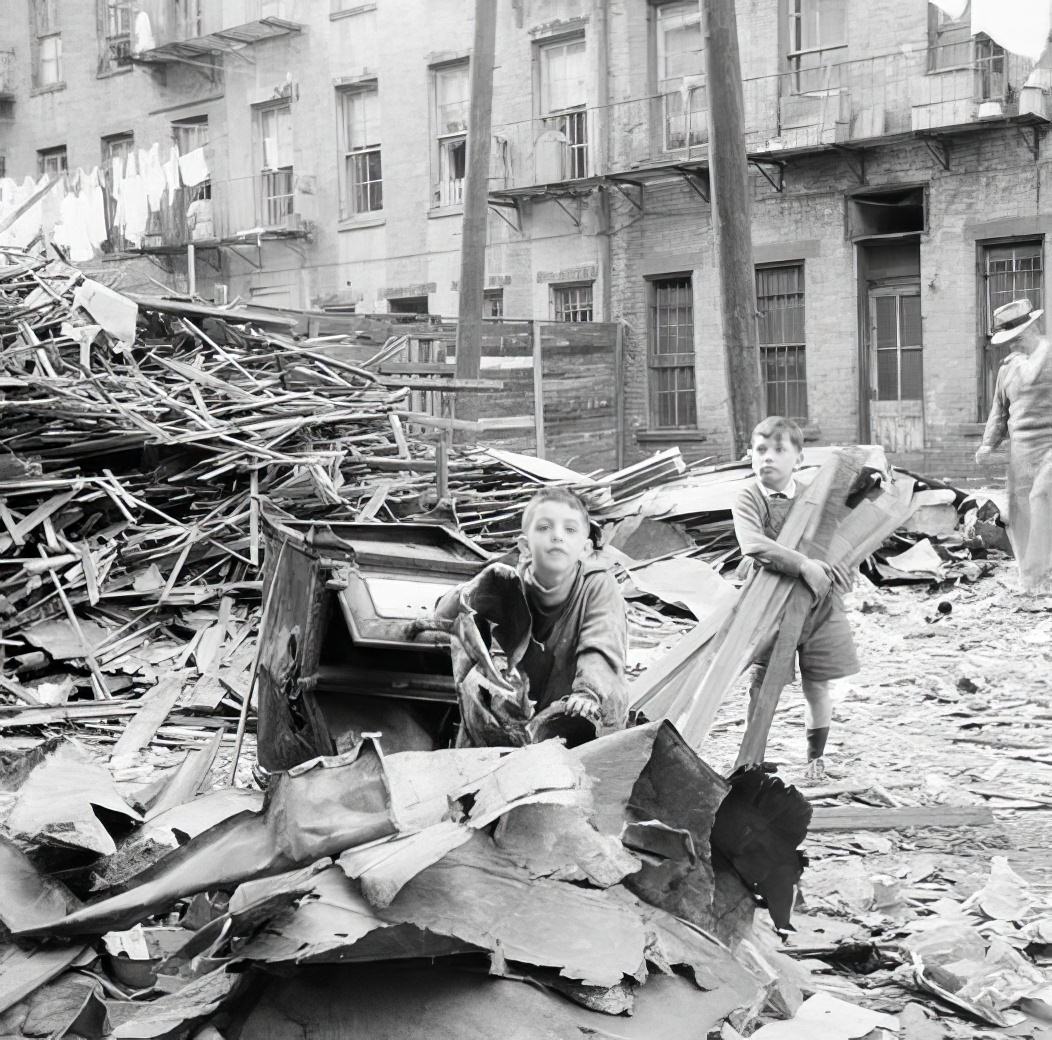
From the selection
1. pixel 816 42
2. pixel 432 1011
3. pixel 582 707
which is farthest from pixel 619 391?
pixel 432 1011

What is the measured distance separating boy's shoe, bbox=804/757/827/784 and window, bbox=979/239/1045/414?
14.5 m

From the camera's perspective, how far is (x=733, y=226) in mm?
13727

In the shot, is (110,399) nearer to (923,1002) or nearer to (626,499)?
(626,499)

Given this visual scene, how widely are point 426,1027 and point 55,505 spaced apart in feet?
24.9

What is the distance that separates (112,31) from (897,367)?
858 inches

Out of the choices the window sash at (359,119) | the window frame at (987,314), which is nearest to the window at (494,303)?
the window sash at (359,119)

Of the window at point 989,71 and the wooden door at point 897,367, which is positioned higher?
the window at point 989,71

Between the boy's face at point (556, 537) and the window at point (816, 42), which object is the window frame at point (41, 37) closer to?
the window at point (816, 42)

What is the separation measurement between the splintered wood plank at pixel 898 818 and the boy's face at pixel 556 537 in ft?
5.88

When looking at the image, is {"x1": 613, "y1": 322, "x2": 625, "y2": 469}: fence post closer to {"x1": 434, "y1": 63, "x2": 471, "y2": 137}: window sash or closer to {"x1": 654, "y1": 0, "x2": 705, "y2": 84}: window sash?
{"x1": 654, "y1": 0, "x2": 705, "y2": 84}: window sash

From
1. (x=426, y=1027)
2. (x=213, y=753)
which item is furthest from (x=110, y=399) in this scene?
(x=426, y=1027)

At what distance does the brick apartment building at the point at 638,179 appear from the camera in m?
Answer: 20.1

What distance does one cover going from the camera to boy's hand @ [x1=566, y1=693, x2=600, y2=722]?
13.5 ft

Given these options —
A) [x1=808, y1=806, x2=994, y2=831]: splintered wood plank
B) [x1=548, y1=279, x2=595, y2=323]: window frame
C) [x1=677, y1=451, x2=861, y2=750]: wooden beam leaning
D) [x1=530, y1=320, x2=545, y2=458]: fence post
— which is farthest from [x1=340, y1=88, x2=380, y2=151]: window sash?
[x1=808, y1=806, x2=994, y2=831]: splintered wood plank
